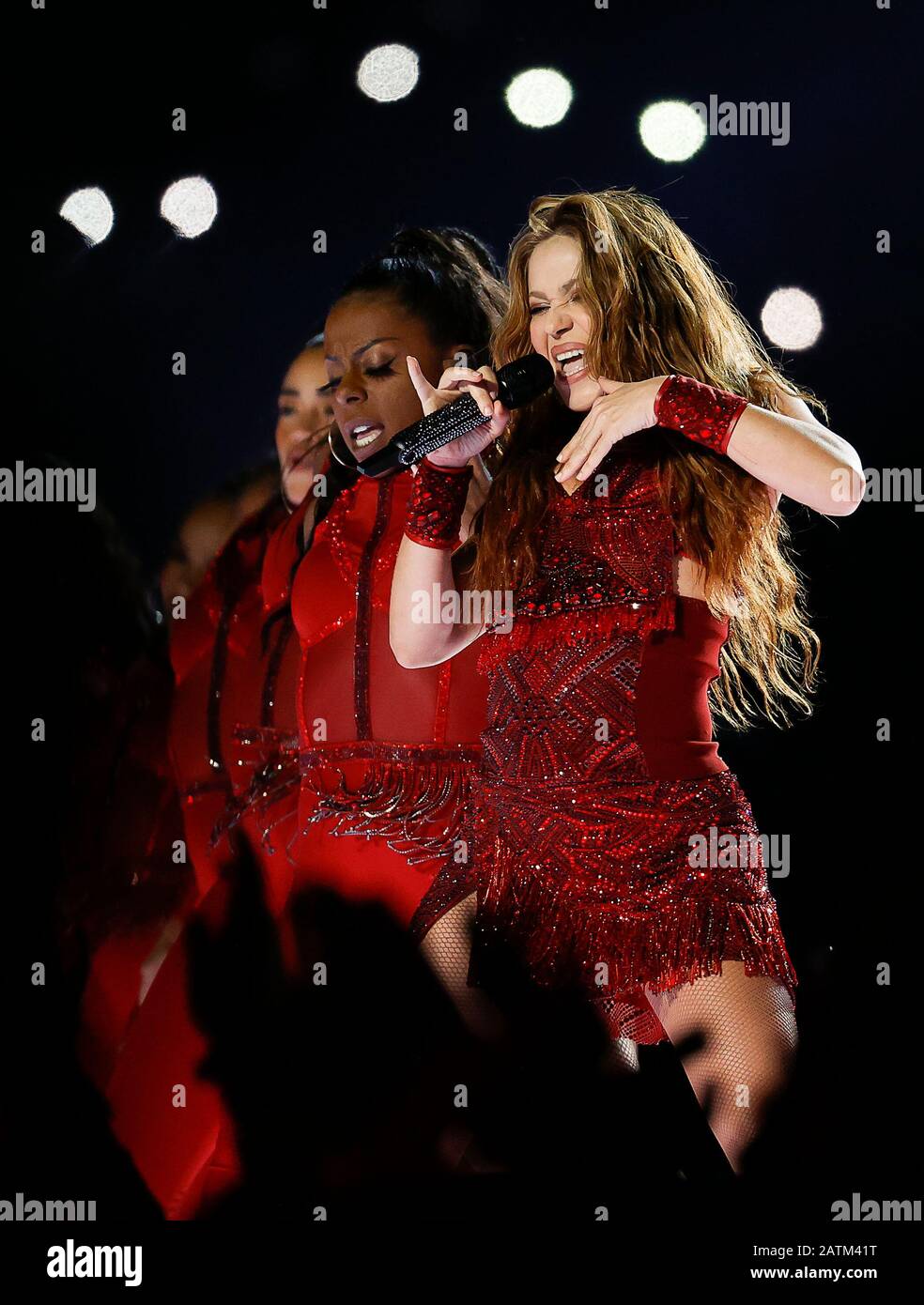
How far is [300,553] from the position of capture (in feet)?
8.85

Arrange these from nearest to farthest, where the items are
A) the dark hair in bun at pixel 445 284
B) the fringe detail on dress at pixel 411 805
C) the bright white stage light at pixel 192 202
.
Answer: the fringe detail on dress at pixel 411 805, the dark hair in bun at pixel 445 284, the bright white stage light at pixel 192 202

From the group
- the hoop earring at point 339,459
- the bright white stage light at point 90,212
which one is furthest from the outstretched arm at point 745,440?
the bright white stage light at point 90,212

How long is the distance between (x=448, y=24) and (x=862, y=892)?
1888mm

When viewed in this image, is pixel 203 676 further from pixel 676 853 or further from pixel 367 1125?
pixel 676 853

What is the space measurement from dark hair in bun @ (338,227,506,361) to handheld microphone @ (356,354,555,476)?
706 millimetres

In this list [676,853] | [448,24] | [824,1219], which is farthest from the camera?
[448,24]

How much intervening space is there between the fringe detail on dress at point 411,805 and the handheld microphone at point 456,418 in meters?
0.68

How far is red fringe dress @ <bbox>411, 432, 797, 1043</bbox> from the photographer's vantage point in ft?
5.67

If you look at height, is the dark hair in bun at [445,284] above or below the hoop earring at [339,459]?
above

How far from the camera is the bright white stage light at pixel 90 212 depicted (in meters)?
2.66
